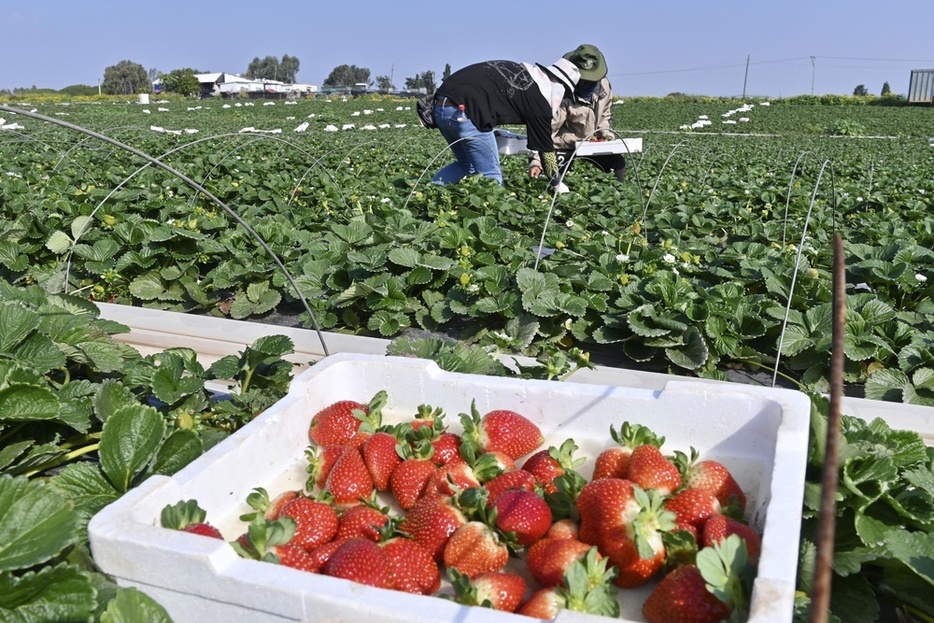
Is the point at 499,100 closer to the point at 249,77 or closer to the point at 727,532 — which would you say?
the point at 727,532

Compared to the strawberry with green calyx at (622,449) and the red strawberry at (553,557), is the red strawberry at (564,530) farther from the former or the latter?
the strawberry with green calyx at (622,449)

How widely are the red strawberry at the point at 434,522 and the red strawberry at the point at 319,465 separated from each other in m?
0.25

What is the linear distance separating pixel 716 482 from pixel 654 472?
12 cm

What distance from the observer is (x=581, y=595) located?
1.01 m

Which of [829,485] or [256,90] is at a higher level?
[256,90]

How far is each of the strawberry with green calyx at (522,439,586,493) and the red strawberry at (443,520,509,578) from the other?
22cm

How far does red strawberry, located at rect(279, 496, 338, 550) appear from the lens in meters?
1.28

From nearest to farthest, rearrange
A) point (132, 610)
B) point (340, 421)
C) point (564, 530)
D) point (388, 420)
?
point (132, 610) < point (564, 530) < point (340, 421) < point (388, 420)

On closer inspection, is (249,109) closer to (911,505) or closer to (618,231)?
(618,231)

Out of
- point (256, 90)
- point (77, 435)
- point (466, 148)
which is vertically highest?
point (256, 90)

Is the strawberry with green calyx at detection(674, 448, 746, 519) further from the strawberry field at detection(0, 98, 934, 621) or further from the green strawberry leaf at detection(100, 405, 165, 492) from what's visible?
the green strawberry leaf at detection(100, 405, 165, 492)

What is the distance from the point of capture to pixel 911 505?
1449 millimetres

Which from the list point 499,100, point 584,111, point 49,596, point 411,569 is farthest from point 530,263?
point 584,111

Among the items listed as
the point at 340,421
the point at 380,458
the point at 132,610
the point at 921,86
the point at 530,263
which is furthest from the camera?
the point at 921,86
